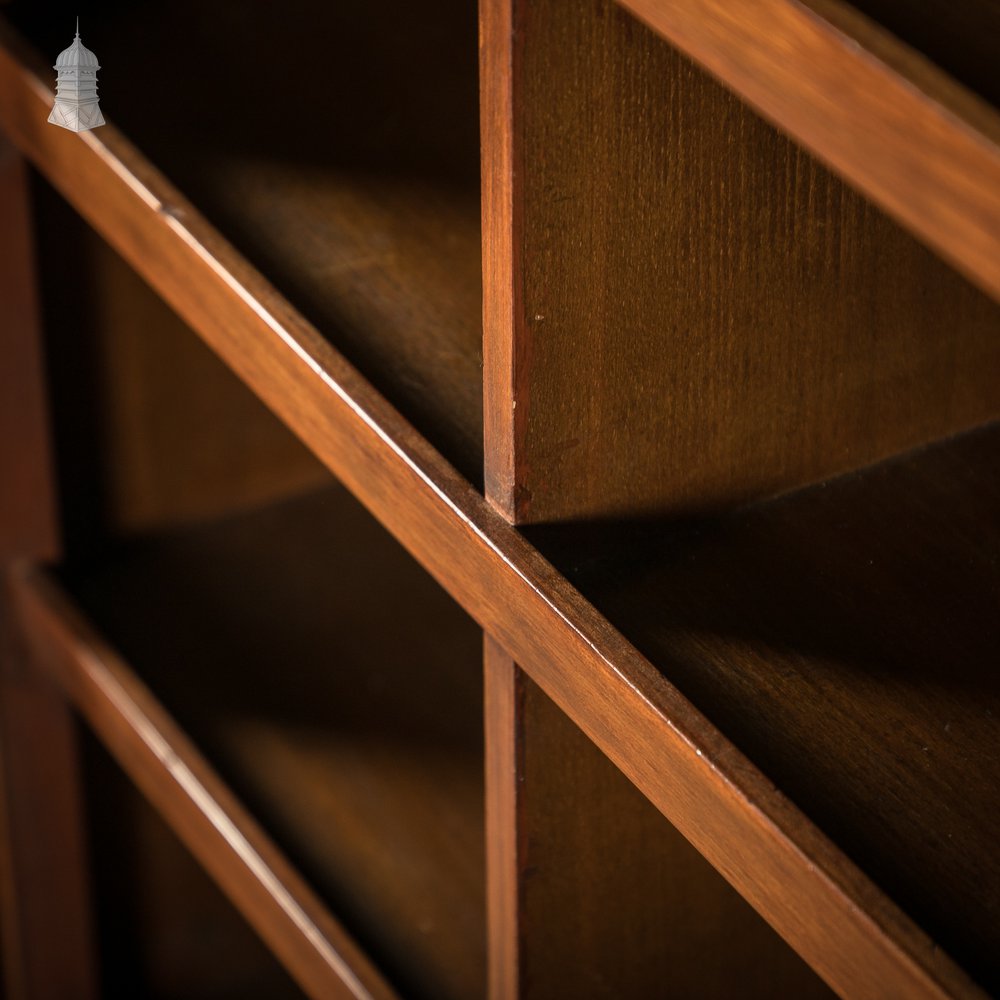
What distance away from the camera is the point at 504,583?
0.57 metres

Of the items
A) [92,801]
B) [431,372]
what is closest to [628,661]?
[431,372]

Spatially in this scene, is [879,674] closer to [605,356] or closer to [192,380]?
[605,356]

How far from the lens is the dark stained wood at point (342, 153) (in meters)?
0.69

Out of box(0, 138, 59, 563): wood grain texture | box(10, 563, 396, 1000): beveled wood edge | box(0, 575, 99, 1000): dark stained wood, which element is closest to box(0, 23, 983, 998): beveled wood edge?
box(0, 138, 59, 563): wood grain texture

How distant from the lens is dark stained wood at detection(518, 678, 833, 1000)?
2.09 feet

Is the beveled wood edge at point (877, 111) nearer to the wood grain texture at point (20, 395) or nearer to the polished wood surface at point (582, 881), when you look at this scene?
the polished wood surface at point (582, 881)

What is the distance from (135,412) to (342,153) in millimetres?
352

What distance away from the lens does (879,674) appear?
0.56 meters

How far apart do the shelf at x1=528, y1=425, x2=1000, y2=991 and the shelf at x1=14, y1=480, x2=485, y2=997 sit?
1.16ft

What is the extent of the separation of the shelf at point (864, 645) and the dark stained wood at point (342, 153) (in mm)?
105

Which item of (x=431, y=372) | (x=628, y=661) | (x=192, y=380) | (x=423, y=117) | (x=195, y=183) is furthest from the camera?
(x=192, y=380)

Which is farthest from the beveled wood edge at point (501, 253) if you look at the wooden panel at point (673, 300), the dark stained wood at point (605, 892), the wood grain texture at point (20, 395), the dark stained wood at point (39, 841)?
the dark stained wood at point (39, 841)

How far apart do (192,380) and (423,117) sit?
1.12ft
